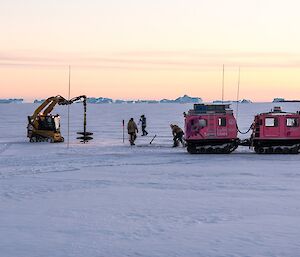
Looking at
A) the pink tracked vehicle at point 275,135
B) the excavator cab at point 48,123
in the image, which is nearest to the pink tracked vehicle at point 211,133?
the pink tracked vehicle at point 275,135

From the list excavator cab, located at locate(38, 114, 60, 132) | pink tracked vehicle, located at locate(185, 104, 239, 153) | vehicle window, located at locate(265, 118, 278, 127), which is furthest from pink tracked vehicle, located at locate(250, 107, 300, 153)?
excavator cab, located at locate(38, 114, 60, 132)

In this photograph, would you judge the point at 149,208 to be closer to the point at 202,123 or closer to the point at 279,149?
the point at 202,123

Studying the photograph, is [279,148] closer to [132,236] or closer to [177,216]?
[177,216]

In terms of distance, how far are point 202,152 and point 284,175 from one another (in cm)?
723

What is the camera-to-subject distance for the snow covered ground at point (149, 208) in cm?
782

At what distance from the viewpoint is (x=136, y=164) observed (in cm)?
→ 1825

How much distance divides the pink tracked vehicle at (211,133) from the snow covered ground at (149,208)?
3027 millimetres

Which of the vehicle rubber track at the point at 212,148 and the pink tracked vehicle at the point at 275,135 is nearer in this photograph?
the pink tracked vehicle at the point at 275,135

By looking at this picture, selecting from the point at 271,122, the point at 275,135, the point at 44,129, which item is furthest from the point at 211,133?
the point at 44,129

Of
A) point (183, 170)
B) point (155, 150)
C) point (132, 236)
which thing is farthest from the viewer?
point (155, 150)

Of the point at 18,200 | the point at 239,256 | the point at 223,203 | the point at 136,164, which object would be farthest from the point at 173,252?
the point at 136,164

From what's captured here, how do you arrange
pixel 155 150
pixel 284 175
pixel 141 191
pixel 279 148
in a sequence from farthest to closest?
1. pixel 155 150
2. pixel 279 148
3. pixel 284 175
4. pixel 141 191

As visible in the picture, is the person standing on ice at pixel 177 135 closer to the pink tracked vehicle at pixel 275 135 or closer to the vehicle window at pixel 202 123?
the vehicle window at pixel 202 123

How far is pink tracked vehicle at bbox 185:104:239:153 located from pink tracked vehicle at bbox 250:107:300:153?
35.8 inches
